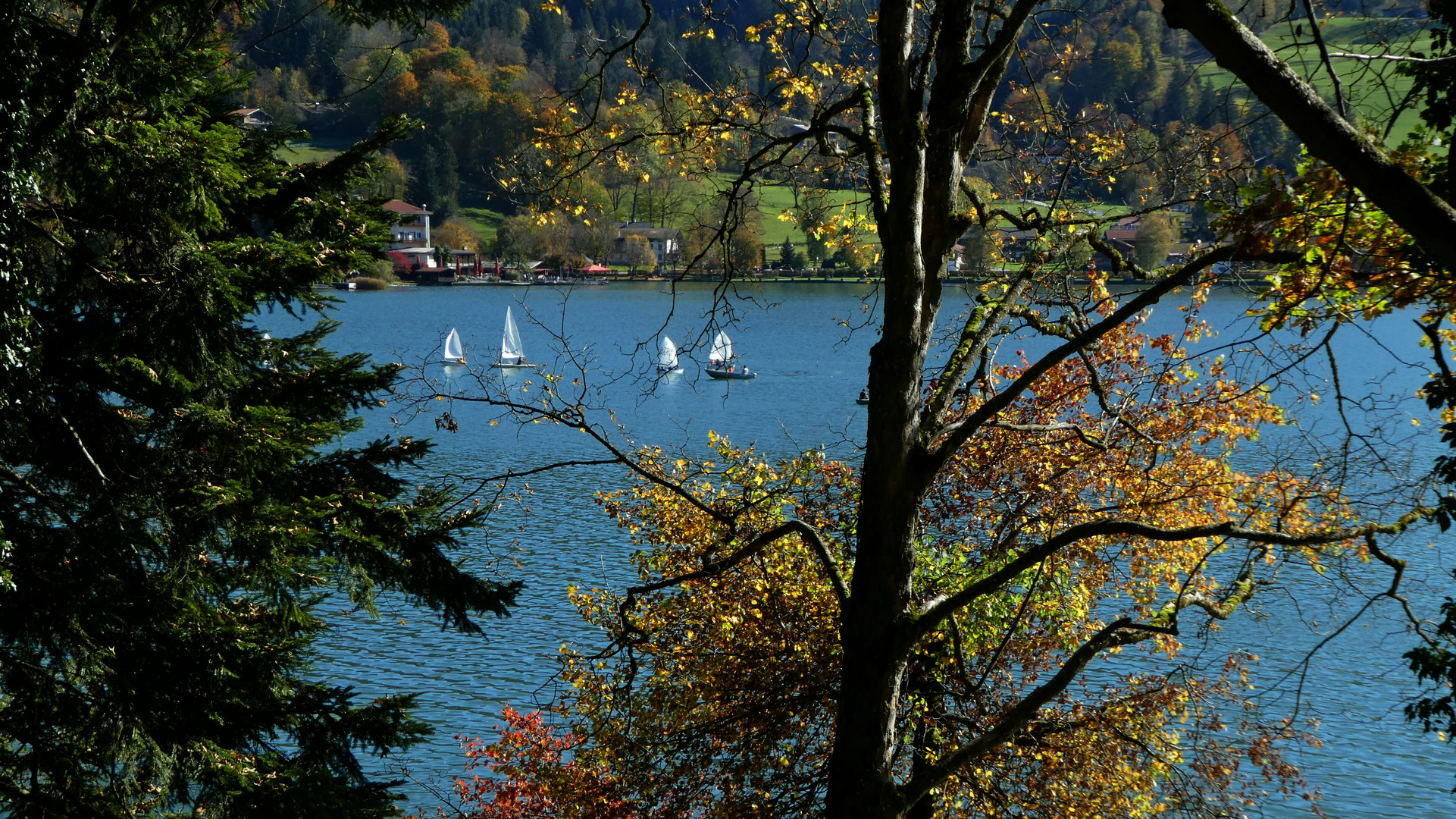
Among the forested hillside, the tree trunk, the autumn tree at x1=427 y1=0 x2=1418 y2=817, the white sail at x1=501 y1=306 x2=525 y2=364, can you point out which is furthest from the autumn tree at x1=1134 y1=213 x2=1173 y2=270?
the white sail at x1=501 y1=306 x2=525 y2=364

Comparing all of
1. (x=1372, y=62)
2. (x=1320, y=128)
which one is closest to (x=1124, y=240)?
(x=1372, y=62)

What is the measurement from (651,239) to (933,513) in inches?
2580

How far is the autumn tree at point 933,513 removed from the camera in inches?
200

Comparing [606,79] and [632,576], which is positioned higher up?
[606,79]

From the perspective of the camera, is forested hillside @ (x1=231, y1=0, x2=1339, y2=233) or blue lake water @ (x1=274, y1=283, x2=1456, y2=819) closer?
forested hillside @ (x1=231, y1=0, x2=1339, y2=233)

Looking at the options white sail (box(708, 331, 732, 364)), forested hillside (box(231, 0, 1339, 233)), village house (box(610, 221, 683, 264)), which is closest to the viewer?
white sail (box(708, 331, 732, 364))

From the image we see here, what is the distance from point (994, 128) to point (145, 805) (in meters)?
8.93

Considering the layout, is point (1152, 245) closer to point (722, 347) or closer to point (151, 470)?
point (722, 347)

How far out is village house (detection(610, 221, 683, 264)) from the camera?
67688 millimetres

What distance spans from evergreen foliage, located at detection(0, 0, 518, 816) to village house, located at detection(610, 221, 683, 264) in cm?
5186

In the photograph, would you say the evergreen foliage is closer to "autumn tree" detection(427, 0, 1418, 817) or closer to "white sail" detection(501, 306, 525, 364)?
"autumn tree" detection(427, 0, 1418, 817)

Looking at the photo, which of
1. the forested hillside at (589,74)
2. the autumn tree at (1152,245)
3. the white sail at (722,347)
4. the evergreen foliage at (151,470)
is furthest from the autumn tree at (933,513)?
the autumn tree at (1152,245)

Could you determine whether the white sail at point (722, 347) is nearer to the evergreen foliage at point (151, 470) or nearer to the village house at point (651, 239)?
the evergreen foliage at point (151, 470)

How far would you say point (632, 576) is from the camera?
18562 mm
